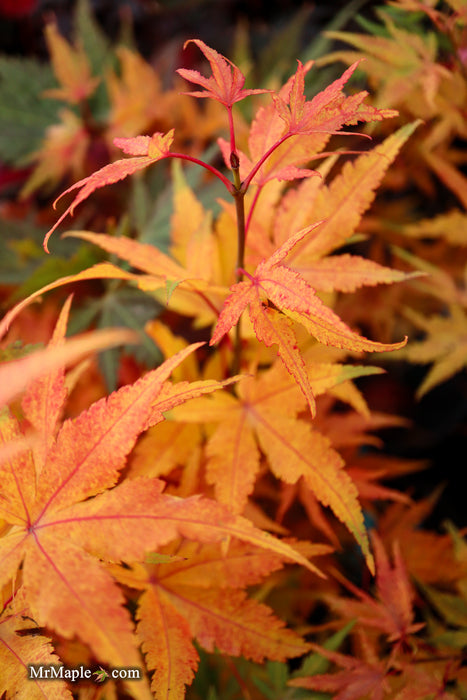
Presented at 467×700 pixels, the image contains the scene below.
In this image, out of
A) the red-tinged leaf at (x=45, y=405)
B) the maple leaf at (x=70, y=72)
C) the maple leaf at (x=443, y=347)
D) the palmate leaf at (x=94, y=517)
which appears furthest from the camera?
the maple leaf at (x=70, y=72)

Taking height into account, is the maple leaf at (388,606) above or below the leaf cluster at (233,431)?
below

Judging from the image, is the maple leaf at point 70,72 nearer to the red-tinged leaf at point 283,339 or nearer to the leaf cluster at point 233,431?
the leaf cluster at point 233,431

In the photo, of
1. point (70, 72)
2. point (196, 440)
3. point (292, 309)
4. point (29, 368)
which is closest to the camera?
point (292, 309)

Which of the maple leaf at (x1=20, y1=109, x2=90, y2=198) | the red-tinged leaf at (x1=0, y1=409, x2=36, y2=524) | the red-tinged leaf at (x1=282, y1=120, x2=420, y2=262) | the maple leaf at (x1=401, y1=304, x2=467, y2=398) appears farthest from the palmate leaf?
the maple leaf at (x1=20, y1=109, x2=90, y2=198)

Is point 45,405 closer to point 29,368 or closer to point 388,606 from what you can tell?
point 29,368

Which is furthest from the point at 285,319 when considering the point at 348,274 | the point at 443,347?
the point at 443,347

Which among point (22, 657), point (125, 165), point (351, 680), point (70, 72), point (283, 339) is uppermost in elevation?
point (70, 72)

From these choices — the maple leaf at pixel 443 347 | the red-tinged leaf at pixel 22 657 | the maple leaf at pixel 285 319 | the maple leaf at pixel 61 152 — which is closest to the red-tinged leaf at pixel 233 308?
the maple leaf at pixel 285 319

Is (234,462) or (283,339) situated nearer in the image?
(283,339)

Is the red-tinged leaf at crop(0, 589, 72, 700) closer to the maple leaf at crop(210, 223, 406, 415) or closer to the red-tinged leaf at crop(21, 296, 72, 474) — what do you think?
the red-tinged leaf at crop(21, 296, 72, 474)
